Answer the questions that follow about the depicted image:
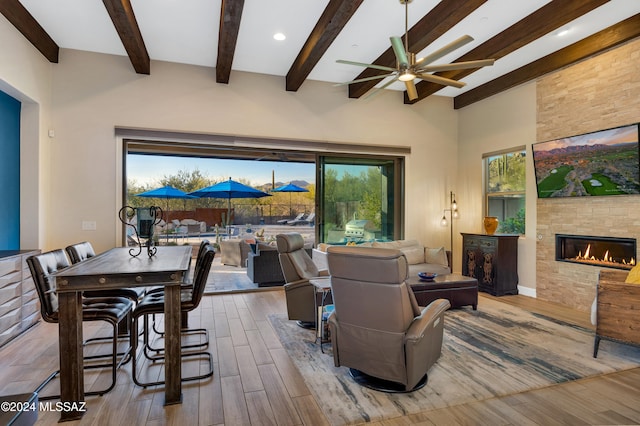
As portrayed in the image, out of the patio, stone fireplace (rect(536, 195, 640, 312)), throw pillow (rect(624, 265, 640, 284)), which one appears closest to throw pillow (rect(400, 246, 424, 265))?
stone fireplace (rect(536, 195, 640, 312))

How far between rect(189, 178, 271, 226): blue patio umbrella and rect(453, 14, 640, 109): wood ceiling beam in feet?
15.5

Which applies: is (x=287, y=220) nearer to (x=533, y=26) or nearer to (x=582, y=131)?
(x=582, y=131)

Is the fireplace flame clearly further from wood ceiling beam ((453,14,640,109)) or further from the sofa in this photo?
wood ceiling beam ((453,14,640,109))

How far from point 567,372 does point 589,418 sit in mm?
676

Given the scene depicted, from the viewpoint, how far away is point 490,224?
5789 mm

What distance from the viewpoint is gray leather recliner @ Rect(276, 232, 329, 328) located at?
151 inches

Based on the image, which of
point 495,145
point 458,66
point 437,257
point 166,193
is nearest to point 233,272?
point 166,193

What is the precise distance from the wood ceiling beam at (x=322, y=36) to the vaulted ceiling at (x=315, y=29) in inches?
0.5

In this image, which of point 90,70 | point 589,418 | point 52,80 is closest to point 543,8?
point 589,418

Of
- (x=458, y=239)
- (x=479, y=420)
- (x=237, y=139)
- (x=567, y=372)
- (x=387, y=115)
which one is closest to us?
(x=479, y=420)

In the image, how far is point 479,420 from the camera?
218 centimetres

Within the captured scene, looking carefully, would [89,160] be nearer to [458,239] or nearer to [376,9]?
[376,9]

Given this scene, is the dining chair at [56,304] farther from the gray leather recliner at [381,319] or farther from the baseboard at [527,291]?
the baseboard at [527,291]

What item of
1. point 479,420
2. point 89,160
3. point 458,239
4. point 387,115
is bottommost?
point 479,420
